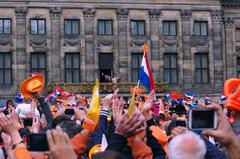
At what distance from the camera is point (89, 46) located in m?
36.5

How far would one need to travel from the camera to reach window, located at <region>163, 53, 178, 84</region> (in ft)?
123

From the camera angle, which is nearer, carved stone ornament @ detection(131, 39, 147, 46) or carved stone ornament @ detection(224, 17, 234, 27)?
carved stone ornament @ detection(131, 39, 147, 46)

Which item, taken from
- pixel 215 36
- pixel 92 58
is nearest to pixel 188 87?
pixel 215 36

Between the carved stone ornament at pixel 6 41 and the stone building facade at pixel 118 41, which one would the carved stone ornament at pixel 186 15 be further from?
the carved stone ornament at pixel 6 41

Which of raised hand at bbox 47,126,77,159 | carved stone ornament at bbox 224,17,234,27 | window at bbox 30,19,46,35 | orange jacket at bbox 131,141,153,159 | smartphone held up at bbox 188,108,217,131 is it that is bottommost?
orange jacket at bbox 131,141,153,159

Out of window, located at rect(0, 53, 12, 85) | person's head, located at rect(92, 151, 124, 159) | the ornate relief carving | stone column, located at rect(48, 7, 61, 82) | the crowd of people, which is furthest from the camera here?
the ornate relief carving

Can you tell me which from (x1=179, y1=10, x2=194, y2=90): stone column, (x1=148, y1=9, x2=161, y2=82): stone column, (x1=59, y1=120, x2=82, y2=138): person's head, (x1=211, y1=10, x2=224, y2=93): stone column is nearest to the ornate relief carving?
(x1=211, y1=10, x2=224, y2=93): stone column

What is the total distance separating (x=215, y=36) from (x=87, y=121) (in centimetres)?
3409

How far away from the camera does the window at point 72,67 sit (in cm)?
3619

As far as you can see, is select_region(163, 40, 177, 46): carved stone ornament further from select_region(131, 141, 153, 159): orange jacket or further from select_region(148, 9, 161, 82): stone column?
select_region(131, 141, 153, 159): orange jacket

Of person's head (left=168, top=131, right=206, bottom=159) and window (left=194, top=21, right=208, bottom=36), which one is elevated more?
window (left=194, top=21, right=208, bottom=36)

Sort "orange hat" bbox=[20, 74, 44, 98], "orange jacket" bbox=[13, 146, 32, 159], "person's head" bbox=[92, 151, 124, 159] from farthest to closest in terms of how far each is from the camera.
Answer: "orange hat" bbox=[20, 74, 44, 98], "orange jacket" bbox=[13, 146, 32, 159], "person's head" bbox=[92, 151, 124, 159]

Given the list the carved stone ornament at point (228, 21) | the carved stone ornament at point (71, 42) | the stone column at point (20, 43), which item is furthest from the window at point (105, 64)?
the carved stone ornament at point (228, 21)

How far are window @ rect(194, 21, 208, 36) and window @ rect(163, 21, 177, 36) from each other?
1446mm
